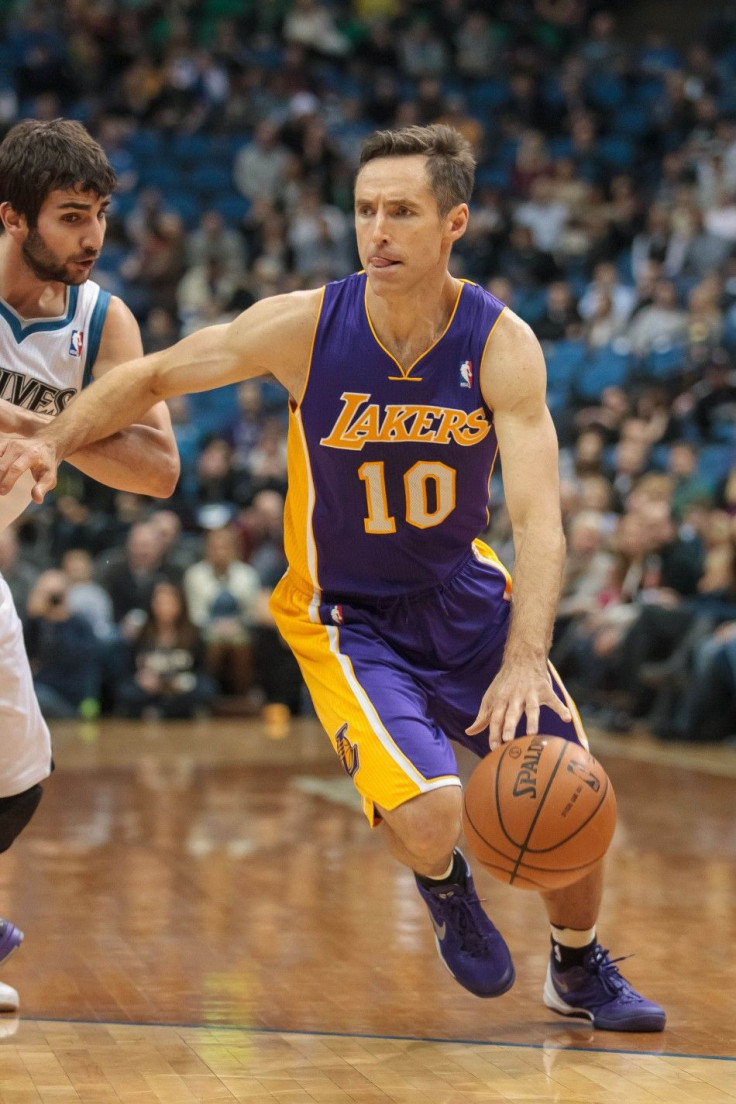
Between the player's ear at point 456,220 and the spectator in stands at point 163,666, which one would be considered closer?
the player's ear at point 456,220

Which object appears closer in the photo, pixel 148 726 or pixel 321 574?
pixel 321 574

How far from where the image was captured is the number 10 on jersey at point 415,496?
168 inches

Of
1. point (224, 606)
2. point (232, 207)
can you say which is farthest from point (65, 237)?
point (232, 207)

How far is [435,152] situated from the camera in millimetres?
4207

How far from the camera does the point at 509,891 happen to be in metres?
6.28

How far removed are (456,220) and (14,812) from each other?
2043mm

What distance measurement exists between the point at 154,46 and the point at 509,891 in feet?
50.3

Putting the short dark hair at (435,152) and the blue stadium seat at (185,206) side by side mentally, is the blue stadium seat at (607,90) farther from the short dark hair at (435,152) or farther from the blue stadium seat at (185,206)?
the short dark hair at (435,152)

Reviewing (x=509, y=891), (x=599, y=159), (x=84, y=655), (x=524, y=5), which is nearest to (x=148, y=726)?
(x=84, y=655)

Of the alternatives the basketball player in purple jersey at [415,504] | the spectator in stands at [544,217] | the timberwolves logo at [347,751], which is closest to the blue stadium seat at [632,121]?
the spectator in stands at [544,217]

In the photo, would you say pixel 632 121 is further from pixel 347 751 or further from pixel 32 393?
pixel 347 751

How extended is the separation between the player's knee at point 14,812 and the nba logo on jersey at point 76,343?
1238mm

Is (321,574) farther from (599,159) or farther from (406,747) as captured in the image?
(599,159)

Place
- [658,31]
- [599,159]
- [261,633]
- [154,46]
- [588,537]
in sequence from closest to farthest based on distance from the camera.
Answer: [588,537], [261,633], [599,159], [154,46], [658,31]
